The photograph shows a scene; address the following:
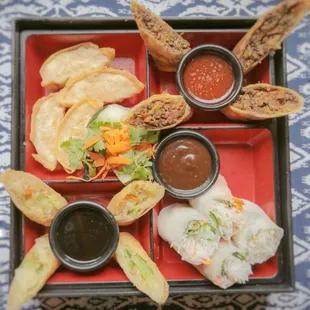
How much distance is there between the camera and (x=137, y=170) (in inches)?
98.0

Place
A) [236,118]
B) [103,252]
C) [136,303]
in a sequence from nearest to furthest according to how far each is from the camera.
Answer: [103,252] < [236,118] < [136,303]

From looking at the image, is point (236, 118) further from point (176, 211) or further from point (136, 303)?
point (136, 303)

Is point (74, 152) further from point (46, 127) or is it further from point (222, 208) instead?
point (222, 208)

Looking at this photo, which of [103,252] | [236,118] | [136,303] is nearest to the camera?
[103,252]

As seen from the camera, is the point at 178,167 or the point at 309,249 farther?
the point at 309,249

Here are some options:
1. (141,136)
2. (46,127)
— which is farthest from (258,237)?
(46,127)

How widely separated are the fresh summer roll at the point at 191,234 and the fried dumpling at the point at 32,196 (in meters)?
0.53

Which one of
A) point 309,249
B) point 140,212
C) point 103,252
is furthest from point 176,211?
point 309,249

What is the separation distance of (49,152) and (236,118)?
0.95 meters

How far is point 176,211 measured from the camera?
2.55 metres

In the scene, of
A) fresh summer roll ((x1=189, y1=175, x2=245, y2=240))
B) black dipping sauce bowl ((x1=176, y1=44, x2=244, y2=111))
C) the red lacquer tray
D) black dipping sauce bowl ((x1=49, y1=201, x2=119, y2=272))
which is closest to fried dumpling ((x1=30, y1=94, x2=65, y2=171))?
the red lacquer tray

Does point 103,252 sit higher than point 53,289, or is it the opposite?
point 103,252

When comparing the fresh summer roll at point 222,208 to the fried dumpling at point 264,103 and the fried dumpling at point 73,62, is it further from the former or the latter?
the fried dumpling at point 73,62

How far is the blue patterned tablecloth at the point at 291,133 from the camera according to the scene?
2789 millimetres
